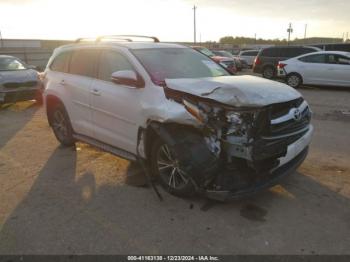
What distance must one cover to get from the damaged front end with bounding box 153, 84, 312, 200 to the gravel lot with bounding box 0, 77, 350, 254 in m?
0.39

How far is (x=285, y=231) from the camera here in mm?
3781

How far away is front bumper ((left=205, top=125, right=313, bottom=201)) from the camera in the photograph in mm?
3902

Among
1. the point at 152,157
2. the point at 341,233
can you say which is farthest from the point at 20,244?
the point at 341,233

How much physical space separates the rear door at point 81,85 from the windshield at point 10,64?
7.45 m

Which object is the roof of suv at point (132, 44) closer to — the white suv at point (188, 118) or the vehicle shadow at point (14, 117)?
the white suv at point (188, 118)

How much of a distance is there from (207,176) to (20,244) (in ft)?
6.42

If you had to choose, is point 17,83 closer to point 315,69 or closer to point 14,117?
point 14,117

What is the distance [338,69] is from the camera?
1456cm

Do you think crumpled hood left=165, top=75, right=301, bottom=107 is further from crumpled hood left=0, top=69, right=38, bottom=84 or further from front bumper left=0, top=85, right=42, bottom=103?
crumpled hood left=0, top=69, right=38, bottom=84

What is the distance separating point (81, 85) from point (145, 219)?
106 inches

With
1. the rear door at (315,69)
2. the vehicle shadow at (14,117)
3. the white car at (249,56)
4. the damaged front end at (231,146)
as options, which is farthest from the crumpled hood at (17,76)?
the white car at (249,56)

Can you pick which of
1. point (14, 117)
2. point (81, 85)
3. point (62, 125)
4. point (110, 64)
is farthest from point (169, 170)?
point (14, 117)

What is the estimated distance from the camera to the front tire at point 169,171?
4.35 meters

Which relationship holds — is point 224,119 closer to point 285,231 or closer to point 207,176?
point 207,176
